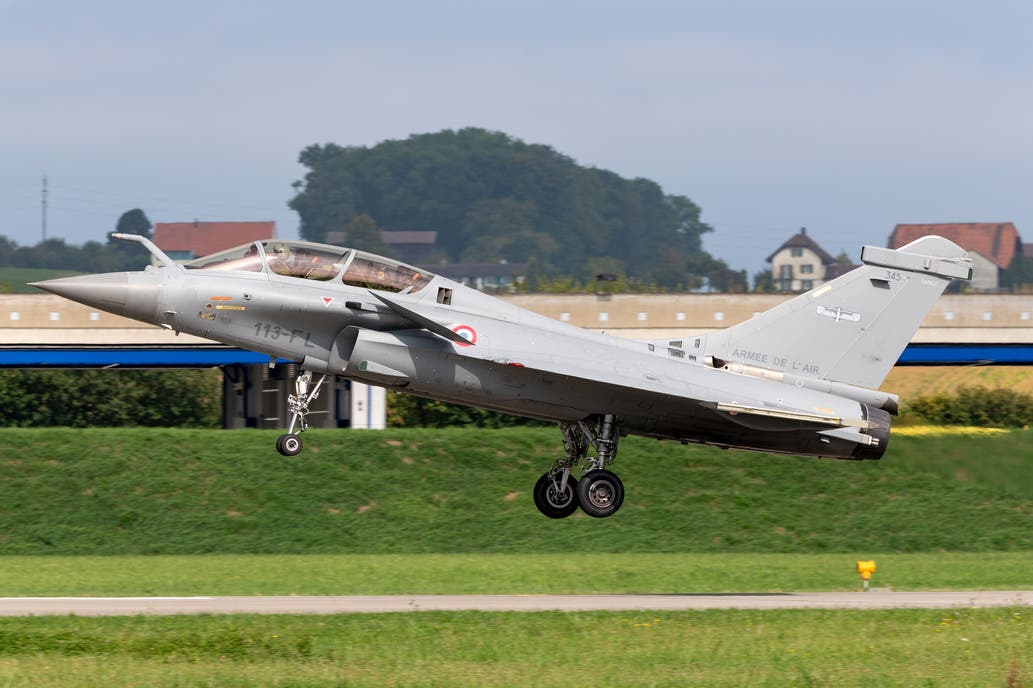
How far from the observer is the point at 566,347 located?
73.3ft

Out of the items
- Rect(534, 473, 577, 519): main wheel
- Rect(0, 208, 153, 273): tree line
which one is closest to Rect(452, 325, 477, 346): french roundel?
Rect(534, 473, 577, 519): main wheel

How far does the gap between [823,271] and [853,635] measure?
6849 inches

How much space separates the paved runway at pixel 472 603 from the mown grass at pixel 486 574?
220 cm

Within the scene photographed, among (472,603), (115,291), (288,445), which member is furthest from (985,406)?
(115,291)

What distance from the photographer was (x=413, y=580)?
29.0m

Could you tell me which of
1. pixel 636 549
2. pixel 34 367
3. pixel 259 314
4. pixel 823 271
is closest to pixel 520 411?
pixel 259 314

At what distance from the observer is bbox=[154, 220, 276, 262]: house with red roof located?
147250 millimetres

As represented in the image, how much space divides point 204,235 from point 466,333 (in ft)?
450

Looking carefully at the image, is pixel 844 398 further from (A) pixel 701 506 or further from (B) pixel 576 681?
(A) pixel 701 506

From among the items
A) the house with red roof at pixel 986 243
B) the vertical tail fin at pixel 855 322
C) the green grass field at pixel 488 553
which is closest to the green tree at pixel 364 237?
the house with red roof at pixel 986 243

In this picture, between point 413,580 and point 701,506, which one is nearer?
point 413,580

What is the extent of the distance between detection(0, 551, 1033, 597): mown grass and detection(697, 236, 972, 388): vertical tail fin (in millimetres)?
5955

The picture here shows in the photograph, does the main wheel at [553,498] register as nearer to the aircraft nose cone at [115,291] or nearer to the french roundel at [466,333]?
the french roundel at [466,333]

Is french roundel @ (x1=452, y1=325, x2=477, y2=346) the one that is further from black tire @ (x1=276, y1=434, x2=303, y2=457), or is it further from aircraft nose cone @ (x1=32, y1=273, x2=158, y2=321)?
aircraft nose cone @ (x1=32, y1=273, x2=158, y2=321)
